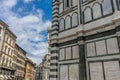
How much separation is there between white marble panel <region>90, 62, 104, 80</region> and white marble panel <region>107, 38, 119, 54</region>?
→ 3.38 ft

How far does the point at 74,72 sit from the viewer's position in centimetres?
991

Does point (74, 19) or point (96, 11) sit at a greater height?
point (96, 11)

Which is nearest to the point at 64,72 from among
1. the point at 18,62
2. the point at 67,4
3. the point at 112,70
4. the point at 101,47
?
the point at 101,47

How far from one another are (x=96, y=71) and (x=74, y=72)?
1.72m

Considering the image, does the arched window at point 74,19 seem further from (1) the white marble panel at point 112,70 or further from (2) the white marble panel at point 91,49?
(1) the white marble panel at point 112,70

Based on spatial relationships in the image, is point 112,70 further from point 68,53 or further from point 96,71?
point 68,53

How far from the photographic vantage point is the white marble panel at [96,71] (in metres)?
8.50

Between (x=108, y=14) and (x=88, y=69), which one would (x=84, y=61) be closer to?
(x=88, y=69)

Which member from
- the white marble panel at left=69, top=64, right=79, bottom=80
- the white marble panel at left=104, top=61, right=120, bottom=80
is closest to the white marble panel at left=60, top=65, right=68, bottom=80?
the white marble panel at left=69, top=64, right=79, bottom=80

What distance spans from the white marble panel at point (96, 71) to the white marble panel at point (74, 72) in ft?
3.65

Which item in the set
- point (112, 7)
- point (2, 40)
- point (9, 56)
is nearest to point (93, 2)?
point (112, 7)

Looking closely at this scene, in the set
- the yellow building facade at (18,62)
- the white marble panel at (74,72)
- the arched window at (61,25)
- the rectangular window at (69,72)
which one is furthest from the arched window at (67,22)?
the yellow building facade at (18,62)

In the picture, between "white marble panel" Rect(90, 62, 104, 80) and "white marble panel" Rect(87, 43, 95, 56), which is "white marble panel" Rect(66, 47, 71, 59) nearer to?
"white marble panel" Rect(87, 43, 95, 56)

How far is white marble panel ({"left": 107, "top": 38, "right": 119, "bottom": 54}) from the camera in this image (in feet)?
27.1
